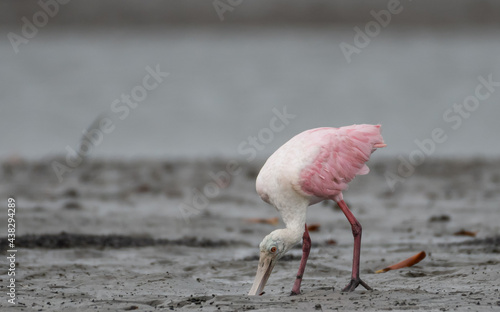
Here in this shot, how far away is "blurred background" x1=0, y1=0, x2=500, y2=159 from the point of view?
54.9 ft

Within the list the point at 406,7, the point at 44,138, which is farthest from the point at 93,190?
the point at 406,7

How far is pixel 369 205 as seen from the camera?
10.7 metres

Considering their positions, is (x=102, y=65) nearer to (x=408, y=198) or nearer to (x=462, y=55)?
(x=462, y=55)

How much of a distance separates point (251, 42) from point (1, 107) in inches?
465

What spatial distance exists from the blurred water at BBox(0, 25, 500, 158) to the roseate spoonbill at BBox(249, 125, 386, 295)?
8372 millimetres
